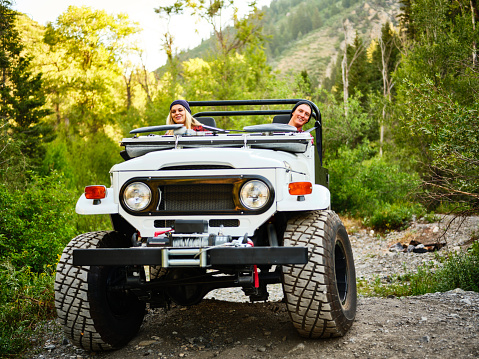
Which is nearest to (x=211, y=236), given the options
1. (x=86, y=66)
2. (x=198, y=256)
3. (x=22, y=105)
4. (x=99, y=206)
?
(x=198, y=256)

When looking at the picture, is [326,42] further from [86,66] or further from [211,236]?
[211,236]

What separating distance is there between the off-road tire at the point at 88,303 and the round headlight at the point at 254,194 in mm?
1416

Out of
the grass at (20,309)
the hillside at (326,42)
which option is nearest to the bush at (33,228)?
the grass at (20,309)

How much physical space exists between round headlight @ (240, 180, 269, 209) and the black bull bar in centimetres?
44

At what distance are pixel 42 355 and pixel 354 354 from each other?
2734mm

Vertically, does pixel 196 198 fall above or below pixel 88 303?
above

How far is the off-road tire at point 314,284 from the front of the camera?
3.88 meters

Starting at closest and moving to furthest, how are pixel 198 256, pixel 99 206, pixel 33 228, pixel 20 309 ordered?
pixel 198 256 → pixel 99 206 → pixel 20 309 → pixel 33 228

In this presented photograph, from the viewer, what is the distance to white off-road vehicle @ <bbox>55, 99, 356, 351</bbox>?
12.3 feet

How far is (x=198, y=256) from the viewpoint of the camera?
3.68 m

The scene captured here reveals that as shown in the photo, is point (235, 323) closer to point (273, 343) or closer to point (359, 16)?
point (273, 343)

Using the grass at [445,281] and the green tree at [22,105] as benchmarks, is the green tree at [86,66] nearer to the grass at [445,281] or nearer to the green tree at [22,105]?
the green tree at [22,105]

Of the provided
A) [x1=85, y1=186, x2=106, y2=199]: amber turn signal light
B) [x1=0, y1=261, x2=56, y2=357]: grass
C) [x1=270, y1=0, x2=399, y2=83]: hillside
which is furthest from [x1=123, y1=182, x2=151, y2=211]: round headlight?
[x1=270, y1=0, x2=399, y2=83]: hillside

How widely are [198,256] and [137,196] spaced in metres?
0.78
